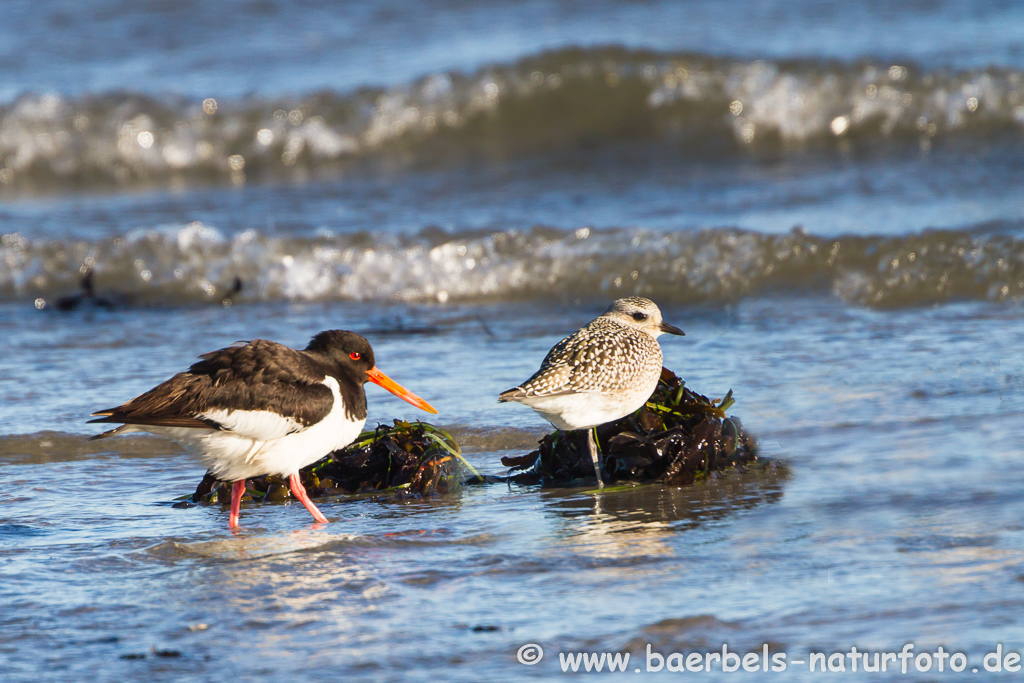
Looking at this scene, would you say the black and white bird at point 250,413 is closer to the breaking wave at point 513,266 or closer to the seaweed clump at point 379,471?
the seaweed clump at point 379,471

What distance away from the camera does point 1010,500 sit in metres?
4.64

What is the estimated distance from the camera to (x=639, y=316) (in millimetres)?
5836

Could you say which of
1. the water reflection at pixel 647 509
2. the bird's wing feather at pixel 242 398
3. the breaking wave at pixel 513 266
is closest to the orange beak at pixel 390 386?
the bird's wing feather at pixel 242 398

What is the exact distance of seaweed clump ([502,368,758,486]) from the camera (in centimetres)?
536

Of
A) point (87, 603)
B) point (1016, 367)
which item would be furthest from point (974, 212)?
point (87, 603)

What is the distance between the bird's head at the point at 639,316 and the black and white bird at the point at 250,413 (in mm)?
1524

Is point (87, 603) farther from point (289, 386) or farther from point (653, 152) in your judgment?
point (653, 152)

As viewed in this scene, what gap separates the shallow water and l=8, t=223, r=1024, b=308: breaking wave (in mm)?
33

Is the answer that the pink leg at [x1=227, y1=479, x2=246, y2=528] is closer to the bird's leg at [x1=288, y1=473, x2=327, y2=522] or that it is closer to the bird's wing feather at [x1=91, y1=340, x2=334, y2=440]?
the bird's leg at [x1=288, y1=473, x2=327, y2=522]

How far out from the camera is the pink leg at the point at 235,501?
5004 millimetres

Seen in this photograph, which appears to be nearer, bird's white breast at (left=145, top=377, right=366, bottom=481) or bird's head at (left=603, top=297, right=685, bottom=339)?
bird's white breast at (left=145, top=377, right=366, bottom=481)

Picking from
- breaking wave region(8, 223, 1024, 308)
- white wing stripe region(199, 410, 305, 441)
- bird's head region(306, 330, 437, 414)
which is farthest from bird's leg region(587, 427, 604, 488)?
breaking wave region(8, 223, 1024, 308)

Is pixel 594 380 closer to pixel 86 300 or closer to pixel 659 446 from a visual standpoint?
pixel 659 446

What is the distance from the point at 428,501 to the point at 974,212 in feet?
22.4
